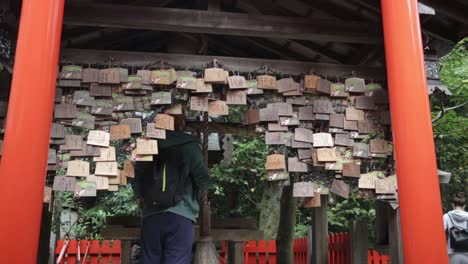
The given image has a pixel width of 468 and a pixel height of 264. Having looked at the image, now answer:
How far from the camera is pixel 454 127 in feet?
28.8

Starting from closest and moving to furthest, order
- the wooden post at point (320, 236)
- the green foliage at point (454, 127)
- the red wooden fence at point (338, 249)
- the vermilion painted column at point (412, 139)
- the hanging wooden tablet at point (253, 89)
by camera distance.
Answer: the vermilion painted column at point (412, 139) → the hanging wooden tablet at point (253, 89) → the wooden post at point (320, 236) → the red wooden fence at point (338, 249) → the green foliage at point (454, 127)

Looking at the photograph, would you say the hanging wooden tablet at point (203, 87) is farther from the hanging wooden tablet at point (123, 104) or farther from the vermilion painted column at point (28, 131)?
the vermilion painted column at point (28, 131)

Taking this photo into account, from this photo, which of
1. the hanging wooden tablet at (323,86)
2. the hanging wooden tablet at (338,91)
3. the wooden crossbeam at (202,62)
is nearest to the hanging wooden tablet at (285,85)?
the wooden crossbeam at (202,62)

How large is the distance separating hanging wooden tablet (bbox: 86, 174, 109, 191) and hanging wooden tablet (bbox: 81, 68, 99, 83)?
83cm

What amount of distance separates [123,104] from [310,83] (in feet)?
5.65

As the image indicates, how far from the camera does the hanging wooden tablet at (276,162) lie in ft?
12.8

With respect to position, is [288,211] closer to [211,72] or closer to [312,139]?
[312,139]

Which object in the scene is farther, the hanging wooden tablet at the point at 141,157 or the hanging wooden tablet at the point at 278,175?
the hanging wooden tablet at the point at 278,175

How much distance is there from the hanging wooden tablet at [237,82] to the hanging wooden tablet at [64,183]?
1.57 meters

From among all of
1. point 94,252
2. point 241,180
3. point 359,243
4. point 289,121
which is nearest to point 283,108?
point 289,121

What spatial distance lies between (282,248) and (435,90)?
397 centimetres

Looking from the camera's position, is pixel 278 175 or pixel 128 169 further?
pixel 278 175

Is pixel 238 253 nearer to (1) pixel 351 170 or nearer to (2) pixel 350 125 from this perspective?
(1) pixel 351 170

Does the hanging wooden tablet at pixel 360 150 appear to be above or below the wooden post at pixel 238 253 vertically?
above
